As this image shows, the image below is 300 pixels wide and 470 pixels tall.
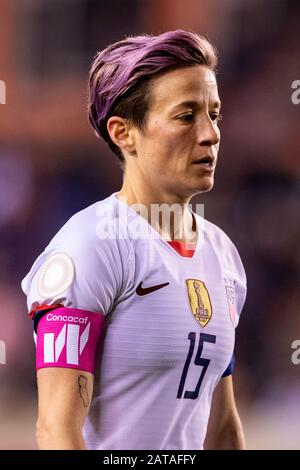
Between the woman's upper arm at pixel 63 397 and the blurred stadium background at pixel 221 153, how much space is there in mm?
1983

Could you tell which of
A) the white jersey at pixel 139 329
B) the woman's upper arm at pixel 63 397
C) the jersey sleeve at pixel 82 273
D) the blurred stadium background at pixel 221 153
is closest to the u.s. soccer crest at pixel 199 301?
the white jersey at pixel 139 329

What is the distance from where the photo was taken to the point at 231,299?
1841 millimetres

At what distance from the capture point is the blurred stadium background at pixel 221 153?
140 inches

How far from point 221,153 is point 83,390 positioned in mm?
2379

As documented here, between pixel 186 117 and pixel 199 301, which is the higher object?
pixel 186 117

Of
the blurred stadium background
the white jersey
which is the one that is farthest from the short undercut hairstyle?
the blurred stadium background

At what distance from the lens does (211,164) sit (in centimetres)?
175

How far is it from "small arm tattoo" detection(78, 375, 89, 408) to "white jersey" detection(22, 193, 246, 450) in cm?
10

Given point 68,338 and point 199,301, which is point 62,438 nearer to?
point 68,338

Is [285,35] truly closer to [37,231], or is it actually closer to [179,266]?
[37,231]

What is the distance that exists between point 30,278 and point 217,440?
25.3 inches

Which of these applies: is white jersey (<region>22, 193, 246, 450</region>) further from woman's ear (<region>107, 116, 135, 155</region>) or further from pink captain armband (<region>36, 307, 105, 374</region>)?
woman's ear (<region>107, 116, 135, 155</region>)

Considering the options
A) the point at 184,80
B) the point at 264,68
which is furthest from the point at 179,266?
the point at 264,68

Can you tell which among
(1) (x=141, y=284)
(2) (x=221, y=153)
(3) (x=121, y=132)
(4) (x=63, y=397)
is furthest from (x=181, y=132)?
(2) (x=221, y=153)
